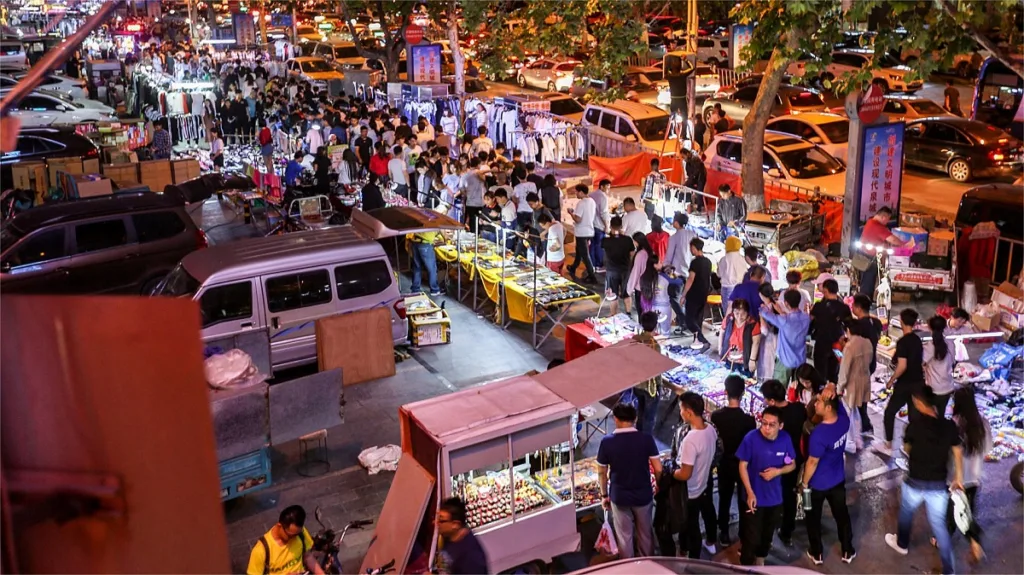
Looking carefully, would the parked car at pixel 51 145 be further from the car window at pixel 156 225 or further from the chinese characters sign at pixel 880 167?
the chinese characters sign at pixel 880 167

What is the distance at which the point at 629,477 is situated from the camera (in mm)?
7762

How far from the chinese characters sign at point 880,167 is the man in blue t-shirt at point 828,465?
28.2ft

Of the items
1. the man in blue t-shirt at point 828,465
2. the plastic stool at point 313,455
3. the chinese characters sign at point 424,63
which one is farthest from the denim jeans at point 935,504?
the chinese characters sign at point 424,63

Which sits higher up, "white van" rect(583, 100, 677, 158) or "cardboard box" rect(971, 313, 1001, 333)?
"white van" rect(583, 100, 677, 158)

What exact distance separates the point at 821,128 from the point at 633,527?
633 inches

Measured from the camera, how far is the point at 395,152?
1945 centimetres

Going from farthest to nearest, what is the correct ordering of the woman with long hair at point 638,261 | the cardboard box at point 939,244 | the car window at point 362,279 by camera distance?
the cardboard box at point 939,244 < the woman with long hair at point 638,261 < the car window at point 362,279

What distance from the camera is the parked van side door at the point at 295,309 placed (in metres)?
12.1

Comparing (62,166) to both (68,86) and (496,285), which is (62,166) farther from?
(68,86)

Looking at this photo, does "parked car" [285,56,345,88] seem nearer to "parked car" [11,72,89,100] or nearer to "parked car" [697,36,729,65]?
"parked car" [11,72,89,100]

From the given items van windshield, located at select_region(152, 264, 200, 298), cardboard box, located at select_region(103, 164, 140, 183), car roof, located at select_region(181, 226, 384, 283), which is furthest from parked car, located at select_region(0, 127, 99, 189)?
car roof, located at select_region(181, 226, 384, 283)

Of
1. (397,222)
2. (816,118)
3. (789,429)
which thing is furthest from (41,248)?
(816,118)

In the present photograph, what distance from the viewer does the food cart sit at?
7656mm

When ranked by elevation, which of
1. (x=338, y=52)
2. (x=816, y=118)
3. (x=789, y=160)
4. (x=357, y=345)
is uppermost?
(x=338, y=52)
